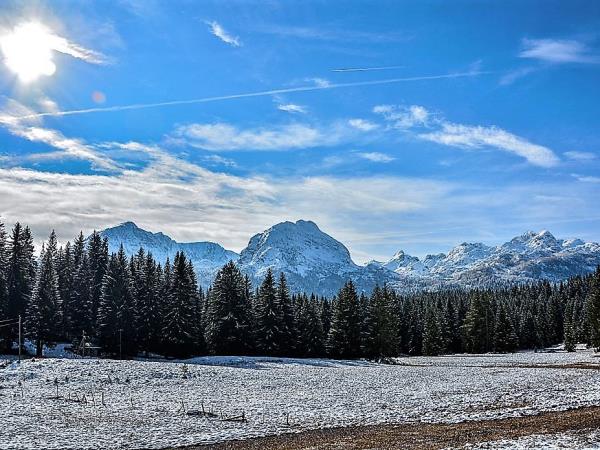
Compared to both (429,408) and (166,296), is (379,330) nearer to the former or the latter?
(166,296)

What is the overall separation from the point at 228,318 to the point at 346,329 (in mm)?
19330

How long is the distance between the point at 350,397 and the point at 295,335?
45583mm

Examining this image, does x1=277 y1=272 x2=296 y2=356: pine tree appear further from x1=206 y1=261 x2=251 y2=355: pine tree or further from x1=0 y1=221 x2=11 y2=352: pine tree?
x1=0 y1=221 x2=11 y2=352: pine tree

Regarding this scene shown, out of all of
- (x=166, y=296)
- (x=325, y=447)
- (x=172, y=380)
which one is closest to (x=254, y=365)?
(x=172, y=380)

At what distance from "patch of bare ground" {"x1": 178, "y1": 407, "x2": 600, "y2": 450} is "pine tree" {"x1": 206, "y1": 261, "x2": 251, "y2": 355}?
50.8m

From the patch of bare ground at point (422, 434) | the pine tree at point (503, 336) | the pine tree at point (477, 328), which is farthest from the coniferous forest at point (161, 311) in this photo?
the patch of bare ground at point (422, 434)

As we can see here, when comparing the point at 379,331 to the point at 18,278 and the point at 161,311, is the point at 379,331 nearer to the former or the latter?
the point at 161,311

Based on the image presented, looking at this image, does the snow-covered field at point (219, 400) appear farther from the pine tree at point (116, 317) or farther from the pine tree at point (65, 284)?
the pine tree at point (65, 284)

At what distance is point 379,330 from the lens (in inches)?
Result: 3132

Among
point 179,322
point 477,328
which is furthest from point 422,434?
point 477,328

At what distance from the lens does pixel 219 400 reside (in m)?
31.0

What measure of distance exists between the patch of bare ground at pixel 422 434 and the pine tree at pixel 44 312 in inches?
2083

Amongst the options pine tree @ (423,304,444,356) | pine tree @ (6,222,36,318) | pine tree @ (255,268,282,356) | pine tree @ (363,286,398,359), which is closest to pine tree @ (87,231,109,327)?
pine tree @ (6,222,36,318)

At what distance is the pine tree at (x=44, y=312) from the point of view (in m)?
64.3
